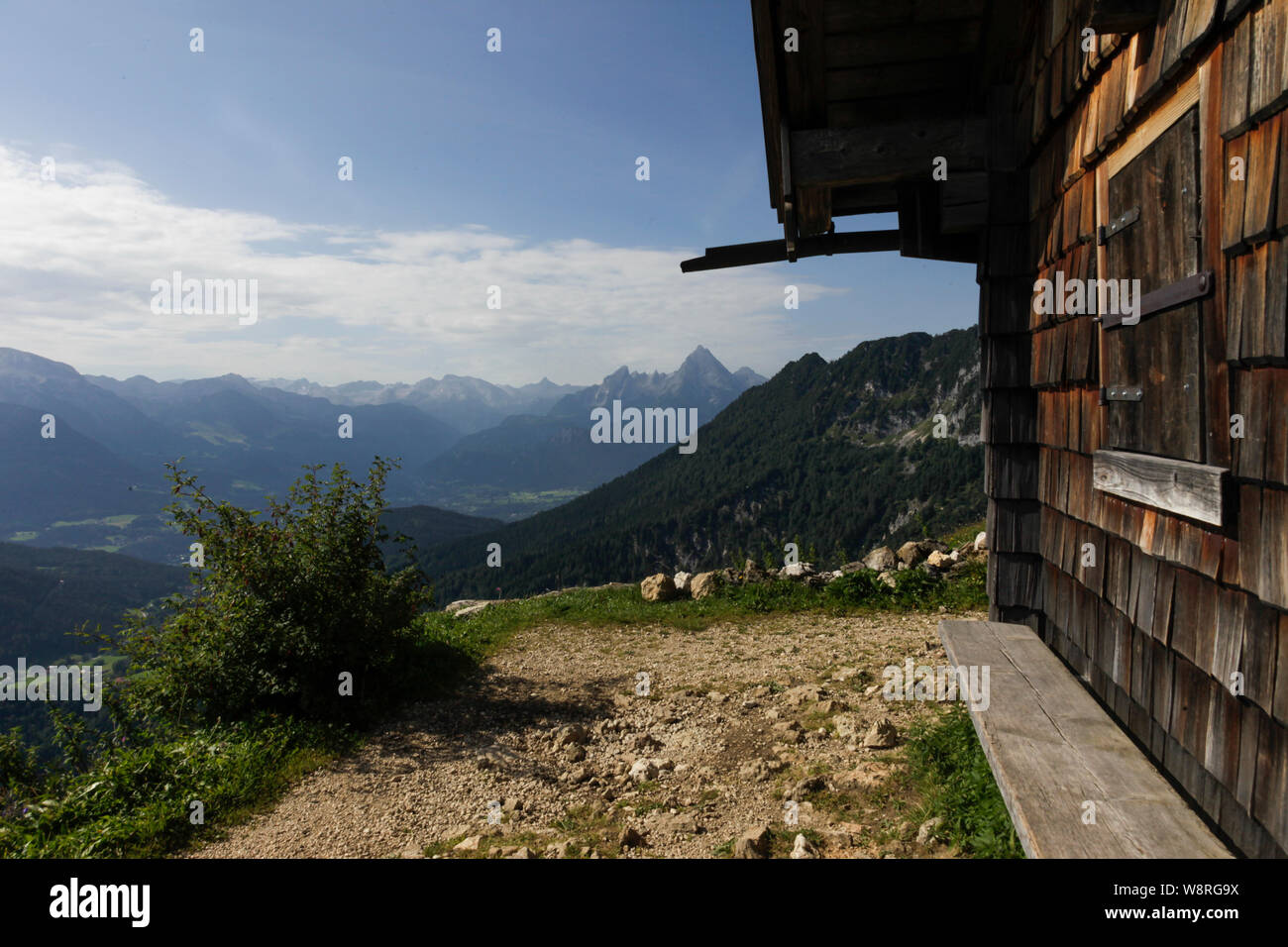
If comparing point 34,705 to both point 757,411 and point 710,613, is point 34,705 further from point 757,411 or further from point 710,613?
point 757,411

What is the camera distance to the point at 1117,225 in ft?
10.7

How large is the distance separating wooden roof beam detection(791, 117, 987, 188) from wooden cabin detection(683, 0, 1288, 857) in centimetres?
2

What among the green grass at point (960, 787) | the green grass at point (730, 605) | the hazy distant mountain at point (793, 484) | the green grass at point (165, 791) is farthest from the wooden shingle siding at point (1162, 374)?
the hazy distant mountain at point (793, 484)

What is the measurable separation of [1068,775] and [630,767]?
11.9ft

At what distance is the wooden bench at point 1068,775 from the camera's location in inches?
89.2

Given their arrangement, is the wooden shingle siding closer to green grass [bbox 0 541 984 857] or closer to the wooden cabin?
the wooden cabin

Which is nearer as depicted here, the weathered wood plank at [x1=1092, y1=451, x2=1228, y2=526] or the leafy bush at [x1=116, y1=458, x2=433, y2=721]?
the weathered wood plank at [x1=1092, y1=451, x2=1228, y2=526]

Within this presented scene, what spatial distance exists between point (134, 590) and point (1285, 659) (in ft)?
625

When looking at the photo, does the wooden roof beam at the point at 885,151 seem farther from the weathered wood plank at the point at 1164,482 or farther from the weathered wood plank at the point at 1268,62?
the weathered wood plank at the point at 1268,62

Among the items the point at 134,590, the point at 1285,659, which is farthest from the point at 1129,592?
the point at 134,590

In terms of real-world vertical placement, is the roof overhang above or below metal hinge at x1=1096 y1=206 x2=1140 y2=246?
above

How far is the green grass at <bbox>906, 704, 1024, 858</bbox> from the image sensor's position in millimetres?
3428

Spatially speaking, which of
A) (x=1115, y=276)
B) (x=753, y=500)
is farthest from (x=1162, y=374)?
(x=753, y=500)

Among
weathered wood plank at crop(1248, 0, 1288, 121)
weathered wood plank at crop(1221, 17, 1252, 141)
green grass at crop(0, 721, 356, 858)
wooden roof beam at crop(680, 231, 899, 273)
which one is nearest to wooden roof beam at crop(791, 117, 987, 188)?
wooden roof beam at crop(680, 231, 899, 273)
